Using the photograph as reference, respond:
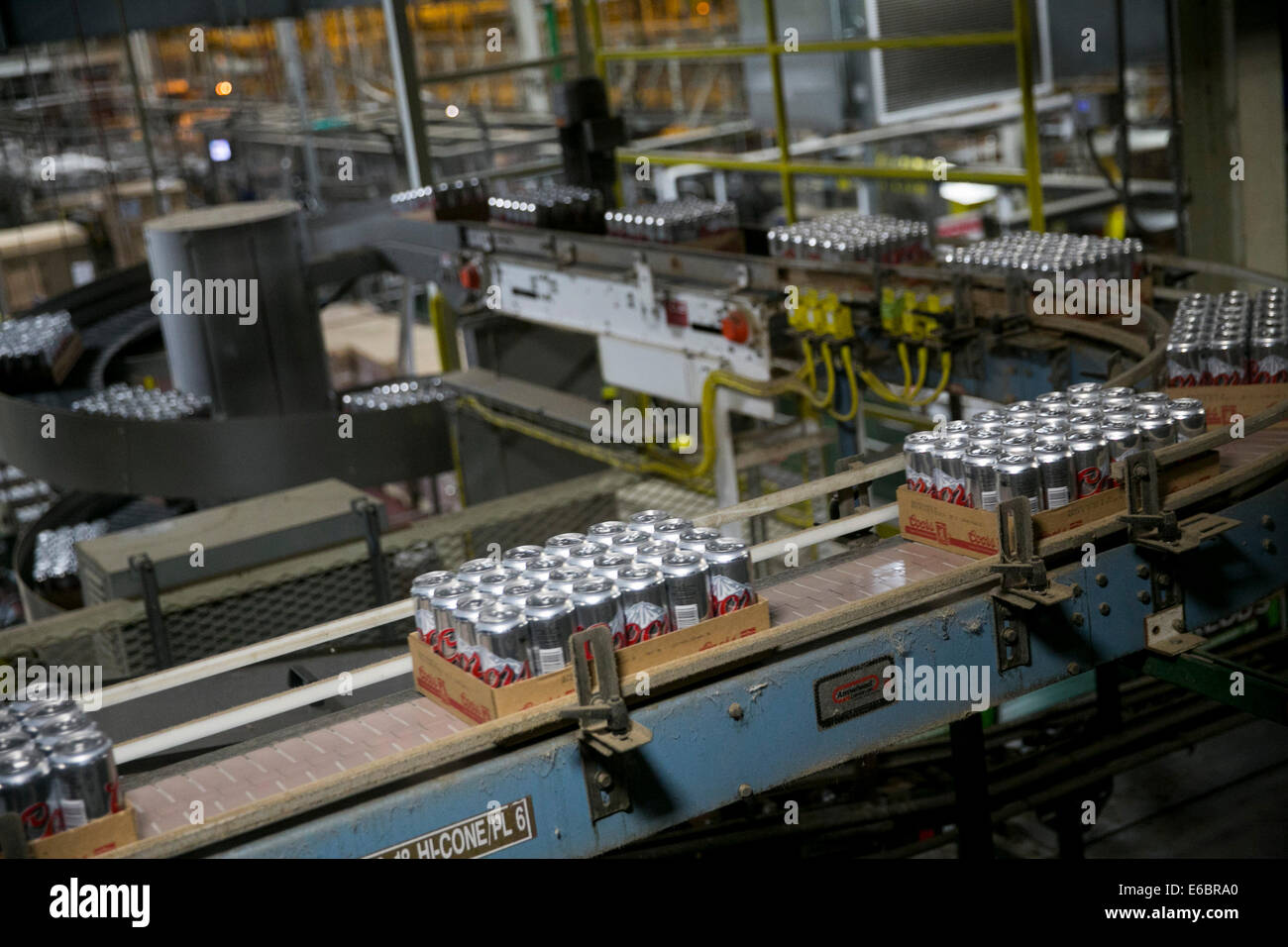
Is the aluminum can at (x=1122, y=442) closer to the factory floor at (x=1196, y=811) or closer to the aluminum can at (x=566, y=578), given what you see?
the aluminum can at (x=566, y=578)

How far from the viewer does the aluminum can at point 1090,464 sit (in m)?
3.31

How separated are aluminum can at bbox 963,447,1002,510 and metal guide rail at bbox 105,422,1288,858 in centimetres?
15

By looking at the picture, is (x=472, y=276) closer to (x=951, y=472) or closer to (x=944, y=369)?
(x=944, y=369)

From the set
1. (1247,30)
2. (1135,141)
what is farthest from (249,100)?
(1247,30)

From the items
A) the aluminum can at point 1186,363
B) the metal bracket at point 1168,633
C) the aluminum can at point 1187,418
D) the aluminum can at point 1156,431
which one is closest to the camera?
the metal bracket at point 1168,633

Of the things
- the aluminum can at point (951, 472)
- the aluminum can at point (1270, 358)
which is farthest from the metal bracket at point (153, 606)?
the aluminum can at point (1270, 358)

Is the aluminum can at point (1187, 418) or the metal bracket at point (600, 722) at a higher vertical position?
the aluminum can at point (1187, 418)

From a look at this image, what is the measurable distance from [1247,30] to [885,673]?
5.18 meters

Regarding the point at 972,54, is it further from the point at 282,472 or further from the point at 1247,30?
the point at 282,472

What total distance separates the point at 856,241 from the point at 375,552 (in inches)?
104

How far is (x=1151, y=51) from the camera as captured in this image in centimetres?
1000

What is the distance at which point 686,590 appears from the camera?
289 cm

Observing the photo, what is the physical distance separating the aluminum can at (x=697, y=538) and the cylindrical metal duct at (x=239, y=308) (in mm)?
6437

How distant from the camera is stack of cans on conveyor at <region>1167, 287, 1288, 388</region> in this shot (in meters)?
4.11
